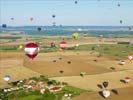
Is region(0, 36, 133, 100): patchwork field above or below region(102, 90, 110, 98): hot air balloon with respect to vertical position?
below

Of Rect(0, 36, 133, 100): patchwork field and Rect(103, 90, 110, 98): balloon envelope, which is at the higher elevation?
Rect(103, 90, 110, 98): balloon envelope

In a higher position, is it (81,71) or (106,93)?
(106,93)

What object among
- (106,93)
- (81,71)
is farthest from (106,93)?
(81,71)

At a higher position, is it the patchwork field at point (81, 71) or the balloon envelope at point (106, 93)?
the balloon envelope at point (106, 93)

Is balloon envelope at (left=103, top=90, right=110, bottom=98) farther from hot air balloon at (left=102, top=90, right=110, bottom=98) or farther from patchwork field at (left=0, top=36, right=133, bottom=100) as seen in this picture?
patchwork field at (left=0, top=36, right=133, bottom=100)

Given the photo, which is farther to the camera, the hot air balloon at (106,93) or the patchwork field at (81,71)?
the patchwork field at (81,71)

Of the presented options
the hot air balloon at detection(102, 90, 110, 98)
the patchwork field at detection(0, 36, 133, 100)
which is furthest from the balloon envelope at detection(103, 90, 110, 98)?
the patchwork field at detection(0, 36, 133, 100)

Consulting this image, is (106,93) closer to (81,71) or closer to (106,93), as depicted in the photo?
(106,93)

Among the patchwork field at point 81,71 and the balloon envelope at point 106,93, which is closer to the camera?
the balloon envelope at point 106,93

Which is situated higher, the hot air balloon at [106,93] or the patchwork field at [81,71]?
the hot air balloon at [106,93]

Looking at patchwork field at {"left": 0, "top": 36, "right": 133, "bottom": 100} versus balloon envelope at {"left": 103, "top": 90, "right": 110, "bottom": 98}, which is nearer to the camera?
balloon envelope at {"left": 103, "top": 90, "right": 110, "bottom": 98}

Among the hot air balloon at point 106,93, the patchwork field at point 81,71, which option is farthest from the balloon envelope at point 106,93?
the patchwork field at point 81,71

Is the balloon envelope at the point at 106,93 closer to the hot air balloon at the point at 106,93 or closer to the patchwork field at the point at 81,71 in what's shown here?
the hot air balloon at the point at 106,93
